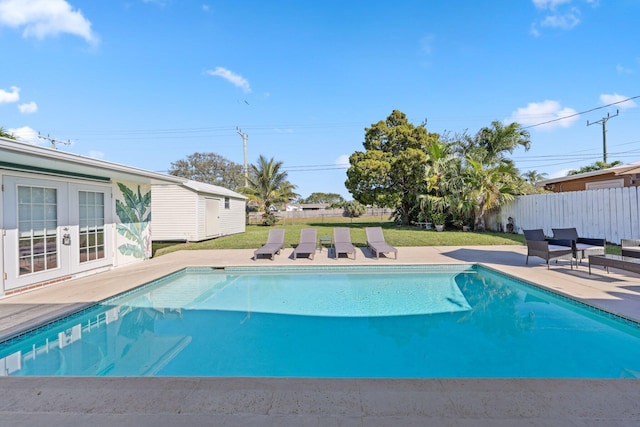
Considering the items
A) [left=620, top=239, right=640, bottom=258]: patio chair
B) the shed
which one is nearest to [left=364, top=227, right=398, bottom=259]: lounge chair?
[left=620, top=239, right=640, bottom=258]: patio chair

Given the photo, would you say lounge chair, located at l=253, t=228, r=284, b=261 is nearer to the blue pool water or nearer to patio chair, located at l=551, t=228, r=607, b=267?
the blue pool water

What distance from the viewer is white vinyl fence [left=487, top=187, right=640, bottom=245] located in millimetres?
10734

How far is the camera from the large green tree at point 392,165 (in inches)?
805

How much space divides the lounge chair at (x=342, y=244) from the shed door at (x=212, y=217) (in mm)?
7813

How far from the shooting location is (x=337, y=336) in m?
4.73

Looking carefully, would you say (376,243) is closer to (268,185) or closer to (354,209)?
(268,185)

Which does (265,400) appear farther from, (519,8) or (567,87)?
(567,87)

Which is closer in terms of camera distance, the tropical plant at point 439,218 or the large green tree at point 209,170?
the tropical plant at point 439,218

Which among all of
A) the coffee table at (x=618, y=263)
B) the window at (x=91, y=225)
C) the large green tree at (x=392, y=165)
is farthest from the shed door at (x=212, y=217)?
the coffee table at (x=618, y=263)

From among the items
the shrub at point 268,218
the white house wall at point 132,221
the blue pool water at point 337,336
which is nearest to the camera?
the blue pool water at point 337,336

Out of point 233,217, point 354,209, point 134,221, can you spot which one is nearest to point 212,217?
point 233,217

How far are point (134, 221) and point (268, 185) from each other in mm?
14855

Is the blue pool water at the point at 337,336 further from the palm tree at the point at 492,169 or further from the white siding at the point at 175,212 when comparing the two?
the palm tree at the point at 492,169

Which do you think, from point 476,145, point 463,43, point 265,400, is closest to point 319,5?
point 463,43
